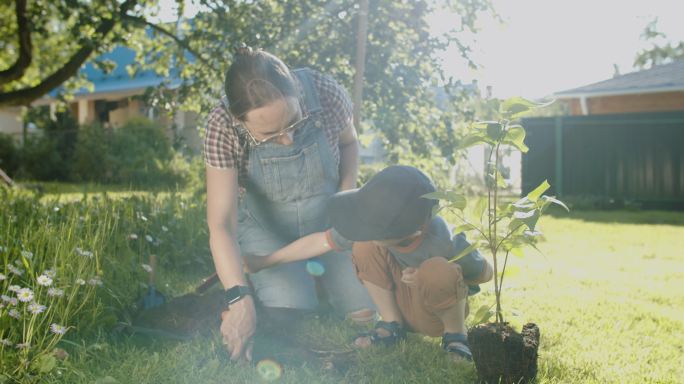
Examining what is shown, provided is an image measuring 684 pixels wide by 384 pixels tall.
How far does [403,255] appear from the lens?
8.82ft

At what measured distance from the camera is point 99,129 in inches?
525

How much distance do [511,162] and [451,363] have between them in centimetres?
1349

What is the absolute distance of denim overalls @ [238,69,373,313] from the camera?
3.19 metres

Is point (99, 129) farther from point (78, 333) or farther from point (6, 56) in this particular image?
point (78, 333)

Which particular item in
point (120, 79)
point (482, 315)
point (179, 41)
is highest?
point (120, 79)

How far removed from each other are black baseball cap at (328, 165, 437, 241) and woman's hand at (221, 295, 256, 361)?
0.48 meters

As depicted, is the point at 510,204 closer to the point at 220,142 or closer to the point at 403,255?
the point at 403,255

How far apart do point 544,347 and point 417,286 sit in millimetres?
675

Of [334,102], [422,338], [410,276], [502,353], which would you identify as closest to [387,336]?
[422,338]

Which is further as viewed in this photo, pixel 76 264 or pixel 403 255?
pixel 76 264

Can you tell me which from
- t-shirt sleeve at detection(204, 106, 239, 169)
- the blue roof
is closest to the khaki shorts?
t-shirt sleeve at detection(204, 106, 239, 169)

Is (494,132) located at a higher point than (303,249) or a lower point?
higher

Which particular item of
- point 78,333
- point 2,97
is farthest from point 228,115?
point 2,97

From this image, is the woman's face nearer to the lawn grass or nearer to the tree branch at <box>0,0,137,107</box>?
the lawn grass
